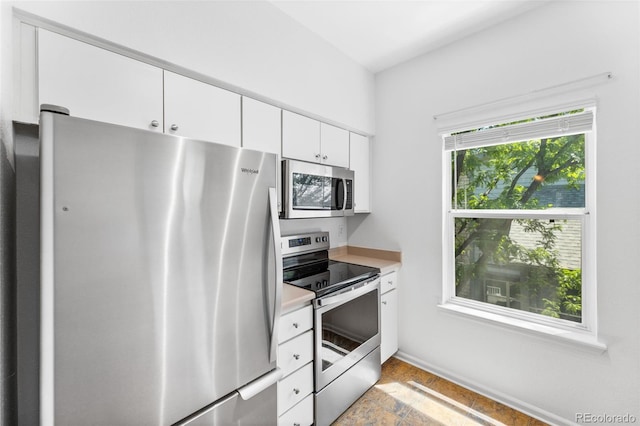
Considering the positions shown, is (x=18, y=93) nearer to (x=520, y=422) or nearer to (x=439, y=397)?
(x=439, y=397)

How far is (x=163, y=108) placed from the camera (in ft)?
4.19

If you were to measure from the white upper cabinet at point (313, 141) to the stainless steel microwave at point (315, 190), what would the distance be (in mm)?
120

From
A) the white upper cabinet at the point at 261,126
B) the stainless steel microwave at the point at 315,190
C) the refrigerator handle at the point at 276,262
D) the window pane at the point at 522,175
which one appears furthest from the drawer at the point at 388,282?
the white upper cabinet at the point at 261,126

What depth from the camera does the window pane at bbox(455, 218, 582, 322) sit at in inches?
70.7

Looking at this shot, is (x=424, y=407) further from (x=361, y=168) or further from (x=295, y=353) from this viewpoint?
(x=361, y=168)

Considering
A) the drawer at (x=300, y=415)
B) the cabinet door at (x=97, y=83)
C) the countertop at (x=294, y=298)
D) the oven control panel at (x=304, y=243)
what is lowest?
the drawer at (x=300, y=415)

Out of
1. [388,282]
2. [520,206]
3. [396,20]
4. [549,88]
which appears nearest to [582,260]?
[520,206]

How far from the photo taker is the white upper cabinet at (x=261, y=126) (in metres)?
1.63

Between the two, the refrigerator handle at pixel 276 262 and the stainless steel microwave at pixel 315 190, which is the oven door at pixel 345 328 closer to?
the refrigerator handle at pixel 276 262

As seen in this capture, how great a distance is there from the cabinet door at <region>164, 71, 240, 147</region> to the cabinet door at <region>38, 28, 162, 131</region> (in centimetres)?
5

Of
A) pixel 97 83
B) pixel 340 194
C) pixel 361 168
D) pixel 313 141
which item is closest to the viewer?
pixel 97 83

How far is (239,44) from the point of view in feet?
5.08

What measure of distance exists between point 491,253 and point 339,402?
61.9 inches

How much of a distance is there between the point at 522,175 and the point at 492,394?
5.33 ft
